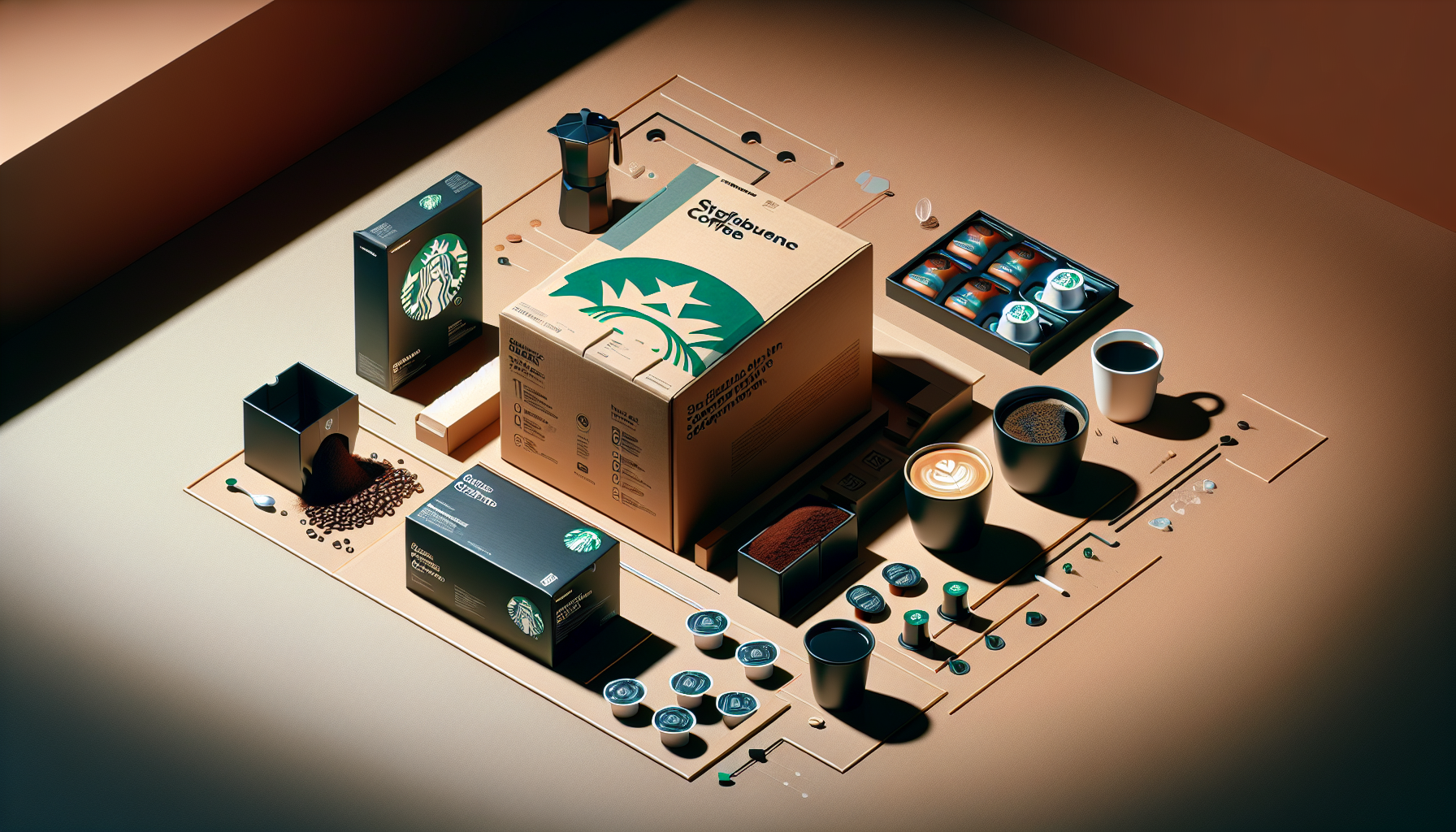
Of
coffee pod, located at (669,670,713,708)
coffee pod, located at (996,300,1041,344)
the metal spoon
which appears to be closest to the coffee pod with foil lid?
coffee pod, located at (669,670,713,708)

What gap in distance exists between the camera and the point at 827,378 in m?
5.50

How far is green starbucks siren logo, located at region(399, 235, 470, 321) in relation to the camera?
562 centimetres

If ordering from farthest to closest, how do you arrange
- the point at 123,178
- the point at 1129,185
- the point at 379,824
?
the point at 1129,185 → the point at 123,178 → the point at 379,824

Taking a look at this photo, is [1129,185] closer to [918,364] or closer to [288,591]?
[918,364]

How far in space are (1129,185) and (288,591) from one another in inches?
106

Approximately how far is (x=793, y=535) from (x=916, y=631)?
0.36 m

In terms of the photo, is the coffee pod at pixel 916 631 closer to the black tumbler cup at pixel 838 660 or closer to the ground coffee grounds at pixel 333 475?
the black tumbler cup at pixel 838 660

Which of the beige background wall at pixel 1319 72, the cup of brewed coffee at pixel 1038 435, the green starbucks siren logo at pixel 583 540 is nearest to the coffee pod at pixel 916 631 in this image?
the cup of brewed coffee at pixel 1038 435

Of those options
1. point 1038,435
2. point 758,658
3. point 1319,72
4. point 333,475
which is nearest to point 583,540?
point 758,658

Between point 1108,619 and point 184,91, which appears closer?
point 1108,619

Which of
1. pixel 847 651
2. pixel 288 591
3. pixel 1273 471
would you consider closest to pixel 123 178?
pixel 288 591

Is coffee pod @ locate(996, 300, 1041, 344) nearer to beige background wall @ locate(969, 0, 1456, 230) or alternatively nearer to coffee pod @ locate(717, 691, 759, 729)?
beige background wall @ locate(969, 0, 1456, 230)

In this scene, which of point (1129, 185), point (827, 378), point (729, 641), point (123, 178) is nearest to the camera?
point (729, 641)

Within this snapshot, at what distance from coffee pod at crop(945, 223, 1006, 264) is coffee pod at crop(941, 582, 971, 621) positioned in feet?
4.08
